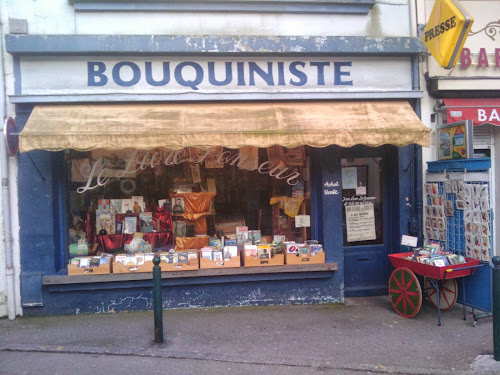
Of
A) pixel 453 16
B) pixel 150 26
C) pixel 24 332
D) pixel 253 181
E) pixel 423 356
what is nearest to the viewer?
pixel 423 356

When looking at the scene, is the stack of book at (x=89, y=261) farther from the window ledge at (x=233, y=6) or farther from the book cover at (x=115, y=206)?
the window ledge at (x=233, y=6)

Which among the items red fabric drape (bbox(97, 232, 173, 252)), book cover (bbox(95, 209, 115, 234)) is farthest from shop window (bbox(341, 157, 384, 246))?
book cover (bbox(95, 209, 115, 234))

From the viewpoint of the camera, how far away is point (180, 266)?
642 cm

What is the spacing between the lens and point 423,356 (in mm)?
4934

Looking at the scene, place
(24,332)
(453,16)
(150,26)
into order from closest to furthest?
(24,332), (453,16), (150,26)

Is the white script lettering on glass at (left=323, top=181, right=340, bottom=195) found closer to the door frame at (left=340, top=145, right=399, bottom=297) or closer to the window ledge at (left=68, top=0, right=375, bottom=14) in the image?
the door frame at (left=340, top=145, right=399, bottom=297)

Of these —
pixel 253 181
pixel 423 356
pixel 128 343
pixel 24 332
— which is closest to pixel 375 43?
pixel 253 181

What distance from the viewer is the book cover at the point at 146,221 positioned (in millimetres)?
6898

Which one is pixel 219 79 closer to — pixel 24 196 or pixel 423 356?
pixel 24 196

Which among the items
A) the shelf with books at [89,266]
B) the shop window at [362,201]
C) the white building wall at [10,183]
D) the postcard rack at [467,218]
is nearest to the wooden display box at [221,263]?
the shelf with books at [89,266]

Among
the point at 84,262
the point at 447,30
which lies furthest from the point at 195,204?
the point at 447,30

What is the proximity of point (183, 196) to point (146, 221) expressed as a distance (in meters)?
0.70

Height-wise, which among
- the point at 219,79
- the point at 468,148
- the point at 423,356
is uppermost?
the point at 219,79

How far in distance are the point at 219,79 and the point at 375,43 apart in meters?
2.44
